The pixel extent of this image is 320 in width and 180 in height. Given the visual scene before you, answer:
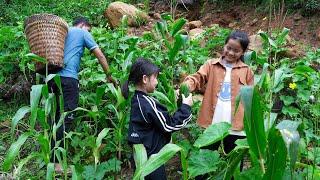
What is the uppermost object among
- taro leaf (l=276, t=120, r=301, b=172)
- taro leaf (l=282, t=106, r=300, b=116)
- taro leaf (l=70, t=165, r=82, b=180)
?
taro leaf (l=276, t=120, r=301, b=172)

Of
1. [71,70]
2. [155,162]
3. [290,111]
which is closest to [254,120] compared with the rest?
[155,162]

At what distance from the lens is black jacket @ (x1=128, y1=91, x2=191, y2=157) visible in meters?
2.83

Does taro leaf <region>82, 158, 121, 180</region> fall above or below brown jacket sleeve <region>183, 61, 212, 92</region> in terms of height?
below

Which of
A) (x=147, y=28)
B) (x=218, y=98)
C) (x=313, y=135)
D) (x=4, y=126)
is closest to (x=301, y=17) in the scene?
(x=147, y=28)

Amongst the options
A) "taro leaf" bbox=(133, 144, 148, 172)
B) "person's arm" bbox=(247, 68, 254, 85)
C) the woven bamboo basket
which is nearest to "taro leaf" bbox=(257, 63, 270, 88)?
"person's arm" bbox=(247, 68, 254, 85)

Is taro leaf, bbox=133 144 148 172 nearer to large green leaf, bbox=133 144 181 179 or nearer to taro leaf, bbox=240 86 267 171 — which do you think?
large green leaf, bbox=133 144 181 179

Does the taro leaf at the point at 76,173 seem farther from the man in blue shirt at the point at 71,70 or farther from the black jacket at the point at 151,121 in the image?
the man in blue shirt at the point at 71,70

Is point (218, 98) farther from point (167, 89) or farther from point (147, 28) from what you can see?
point (147, 28)

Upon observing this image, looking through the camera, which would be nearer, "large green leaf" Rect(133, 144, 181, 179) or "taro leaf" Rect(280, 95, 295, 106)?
"large green leaf" Rect(133, 144, 181, 179)

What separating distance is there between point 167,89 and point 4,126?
1.99 m

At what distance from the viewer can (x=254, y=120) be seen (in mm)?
1930

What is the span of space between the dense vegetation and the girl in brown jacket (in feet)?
0.35

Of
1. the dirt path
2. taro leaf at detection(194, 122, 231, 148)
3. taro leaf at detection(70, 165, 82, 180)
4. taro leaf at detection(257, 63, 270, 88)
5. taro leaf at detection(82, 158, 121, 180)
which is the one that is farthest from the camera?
the dirt path

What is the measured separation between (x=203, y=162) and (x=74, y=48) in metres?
1.84
